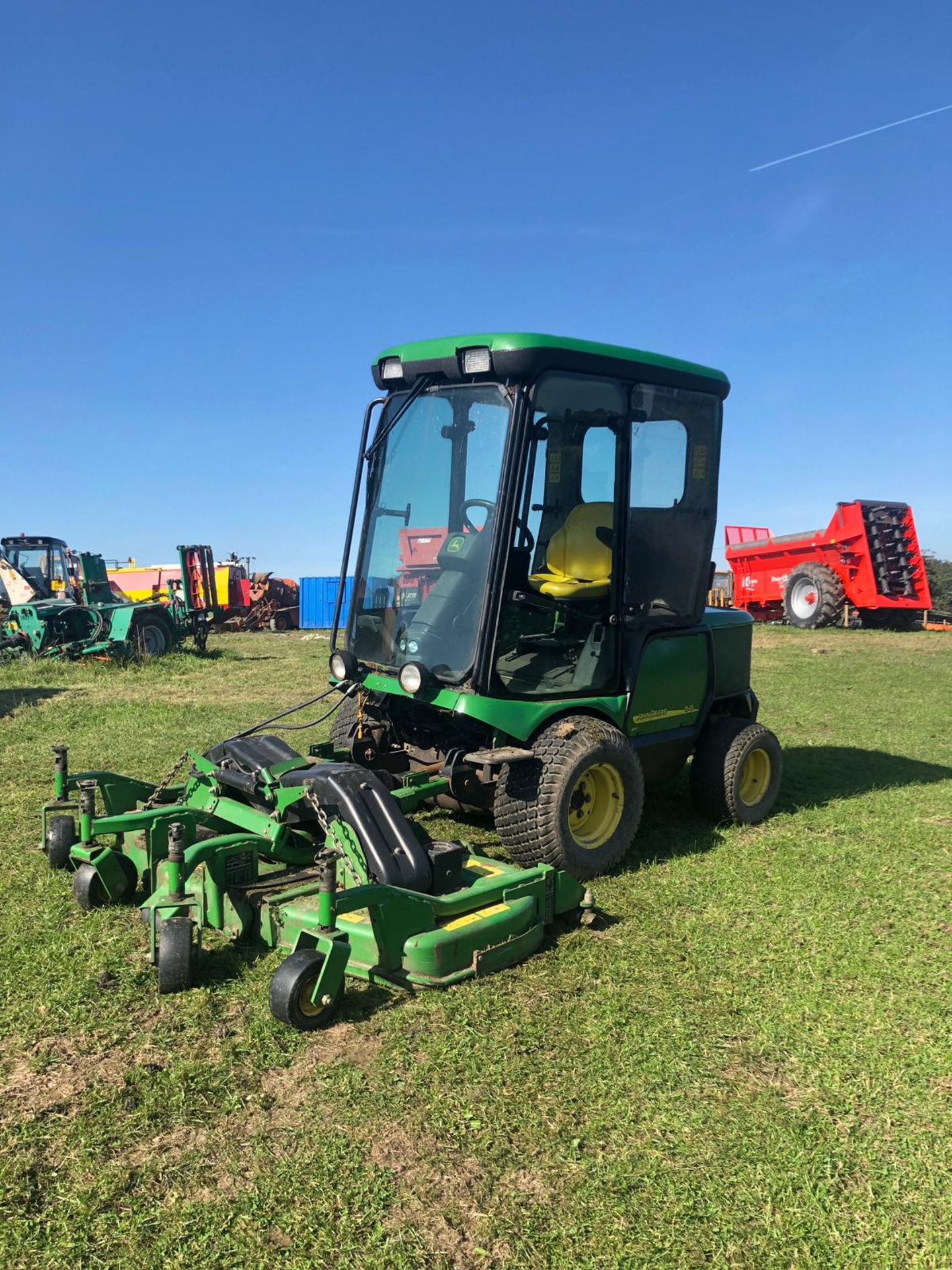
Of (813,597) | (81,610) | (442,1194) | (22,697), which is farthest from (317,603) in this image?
(442,1194)

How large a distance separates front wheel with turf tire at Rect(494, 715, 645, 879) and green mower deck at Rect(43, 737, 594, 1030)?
10.6 inches

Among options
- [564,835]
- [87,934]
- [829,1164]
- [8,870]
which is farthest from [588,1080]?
[8,870]

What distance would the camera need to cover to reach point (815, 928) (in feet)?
14.2

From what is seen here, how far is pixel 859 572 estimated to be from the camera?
20.1 meters

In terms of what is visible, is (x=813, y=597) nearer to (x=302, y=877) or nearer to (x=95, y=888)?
(x=302, y=877)

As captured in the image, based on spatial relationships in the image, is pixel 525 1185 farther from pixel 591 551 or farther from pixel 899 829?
pixel 899 829

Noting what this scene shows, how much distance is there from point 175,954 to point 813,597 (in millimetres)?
19523

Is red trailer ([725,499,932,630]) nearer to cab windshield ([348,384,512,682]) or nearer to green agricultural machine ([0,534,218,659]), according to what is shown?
green agricultural machine ([0,534,218,659])

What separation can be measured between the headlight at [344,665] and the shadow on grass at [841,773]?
317cm

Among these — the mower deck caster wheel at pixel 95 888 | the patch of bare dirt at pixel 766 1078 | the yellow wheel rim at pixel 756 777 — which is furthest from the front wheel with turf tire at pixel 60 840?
the yellow wheel rim at pixel 756 777

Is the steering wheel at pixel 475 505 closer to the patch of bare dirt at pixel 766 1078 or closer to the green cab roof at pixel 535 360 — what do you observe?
the green cab roof at pixel 535 360

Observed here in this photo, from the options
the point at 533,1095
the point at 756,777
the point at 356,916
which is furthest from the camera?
the point at 756,777

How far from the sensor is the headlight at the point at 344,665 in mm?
5254

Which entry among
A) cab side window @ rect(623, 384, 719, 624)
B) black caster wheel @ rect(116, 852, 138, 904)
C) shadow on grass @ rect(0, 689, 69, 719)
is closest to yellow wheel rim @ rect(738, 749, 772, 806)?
cab side window @ rect(623, 384, 719, 624)
